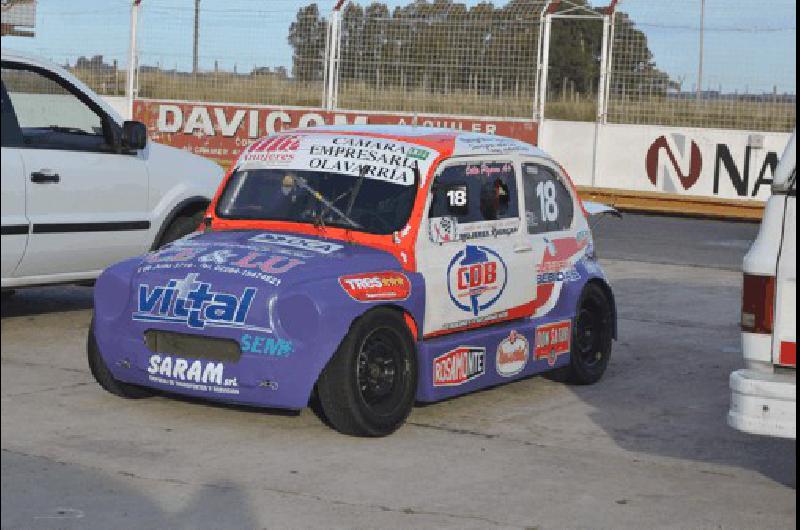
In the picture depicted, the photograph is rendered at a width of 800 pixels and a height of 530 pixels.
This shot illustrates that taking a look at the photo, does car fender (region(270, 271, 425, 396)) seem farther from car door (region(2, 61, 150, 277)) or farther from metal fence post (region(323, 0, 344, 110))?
metal fence post (region(323, 0, 344, 110))

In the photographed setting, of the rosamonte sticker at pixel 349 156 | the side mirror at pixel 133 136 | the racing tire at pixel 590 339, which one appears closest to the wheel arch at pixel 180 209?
the side mirror at pixel 133 136

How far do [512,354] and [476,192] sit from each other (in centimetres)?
96

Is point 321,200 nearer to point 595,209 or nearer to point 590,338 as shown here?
point 590,338

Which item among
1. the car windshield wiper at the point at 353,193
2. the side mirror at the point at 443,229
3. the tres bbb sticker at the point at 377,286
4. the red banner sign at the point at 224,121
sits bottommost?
the tres bbb sticker at the point at 377,286

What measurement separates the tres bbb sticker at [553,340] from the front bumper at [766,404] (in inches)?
102

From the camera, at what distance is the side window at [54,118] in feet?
31.3

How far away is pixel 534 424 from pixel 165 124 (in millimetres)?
16486

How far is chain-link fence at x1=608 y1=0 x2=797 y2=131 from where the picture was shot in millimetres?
19094

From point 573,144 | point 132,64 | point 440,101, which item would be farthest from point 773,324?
point 132,64

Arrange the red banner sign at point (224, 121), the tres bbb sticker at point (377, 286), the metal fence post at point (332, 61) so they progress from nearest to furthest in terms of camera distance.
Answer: the tres bbb sticker at point (377, 286) < the red banner sign at point (224, 121) < the metal fence post at point (332, 61)

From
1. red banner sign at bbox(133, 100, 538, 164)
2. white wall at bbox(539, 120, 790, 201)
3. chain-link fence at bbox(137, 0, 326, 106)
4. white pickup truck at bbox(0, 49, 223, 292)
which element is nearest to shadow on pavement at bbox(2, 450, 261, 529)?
white pickup truck at bbox(0, 49, 223, 292)

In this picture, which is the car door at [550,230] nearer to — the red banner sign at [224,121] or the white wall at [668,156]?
the white wall at [668,156]

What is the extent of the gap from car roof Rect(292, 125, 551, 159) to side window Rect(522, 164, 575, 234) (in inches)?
6.1

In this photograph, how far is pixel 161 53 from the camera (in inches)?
928
